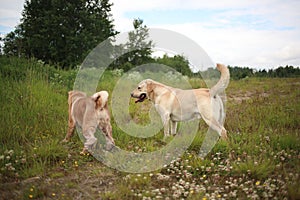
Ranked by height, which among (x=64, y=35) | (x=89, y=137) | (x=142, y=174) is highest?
(x=64, y=35)

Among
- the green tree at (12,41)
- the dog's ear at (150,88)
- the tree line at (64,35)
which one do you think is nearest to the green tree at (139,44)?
the tree line at (64,35)

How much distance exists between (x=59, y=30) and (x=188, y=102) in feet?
59.1

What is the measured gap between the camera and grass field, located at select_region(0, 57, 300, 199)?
379 cm

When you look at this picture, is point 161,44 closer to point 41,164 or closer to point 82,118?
point 82,118

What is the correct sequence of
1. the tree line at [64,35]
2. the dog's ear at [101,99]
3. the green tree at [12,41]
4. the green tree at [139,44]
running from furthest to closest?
1. the green tree at [12,41]
2. the tree line at [64,35]
3. the green tree at [139,44]
4. the dog's ear at [101,99]

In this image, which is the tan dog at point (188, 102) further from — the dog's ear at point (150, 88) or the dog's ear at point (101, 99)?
the dog's ear at point (101, 99)

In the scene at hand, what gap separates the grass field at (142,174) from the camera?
3.79 metres

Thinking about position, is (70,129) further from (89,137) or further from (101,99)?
(101,99)

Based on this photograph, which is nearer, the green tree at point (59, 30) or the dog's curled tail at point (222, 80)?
the dog's curled tail at point (222, 80)

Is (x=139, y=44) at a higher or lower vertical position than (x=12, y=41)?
lower

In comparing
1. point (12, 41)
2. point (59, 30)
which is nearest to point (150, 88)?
point (59, 30)

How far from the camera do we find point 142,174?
4301mm

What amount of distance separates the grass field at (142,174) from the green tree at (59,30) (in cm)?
1540

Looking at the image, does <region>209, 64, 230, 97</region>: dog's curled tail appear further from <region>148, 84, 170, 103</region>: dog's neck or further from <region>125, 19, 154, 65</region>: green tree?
<region>125, 19, 154, 65</region>: green tree
